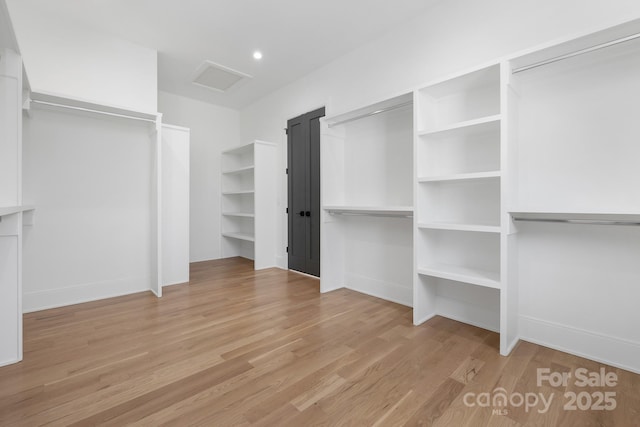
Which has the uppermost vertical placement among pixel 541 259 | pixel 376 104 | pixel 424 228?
pixel 376 104

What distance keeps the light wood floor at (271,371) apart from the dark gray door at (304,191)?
1.38 m

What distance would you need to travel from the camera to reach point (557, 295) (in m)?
2.09

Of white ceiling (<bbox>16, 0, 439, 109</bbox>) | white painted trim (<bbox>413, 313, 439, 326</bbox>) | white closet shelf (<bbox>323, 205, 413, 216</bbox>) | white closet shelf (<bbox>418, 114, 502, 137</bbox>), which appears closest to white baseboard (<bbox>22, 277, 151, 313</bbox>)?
white closet shelf (<bbox>323, 205, 413, 216</bbox>)

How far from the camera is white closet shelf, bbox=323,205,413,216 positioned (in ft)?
8.75

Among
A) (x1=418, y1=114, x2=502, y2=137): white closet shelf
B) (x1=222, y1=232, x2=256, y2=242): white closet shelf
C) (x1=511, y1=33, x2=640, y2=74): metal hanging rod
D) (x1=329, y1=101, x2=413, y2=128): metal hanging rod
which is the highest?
(x1=329, y1=101, x2=413, y2=128): metal hanging rod

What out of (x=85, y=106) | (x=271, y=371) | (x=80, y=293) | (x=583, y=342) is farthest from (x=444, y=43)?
(x=80, y=293)

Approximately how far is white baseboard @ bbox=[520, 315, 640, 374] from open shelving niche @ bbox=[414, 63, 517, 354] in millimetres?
145

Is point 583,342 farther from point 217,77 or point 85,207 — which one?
point 217,77

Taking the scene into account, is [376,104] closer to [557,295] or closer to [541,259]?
[541,259]

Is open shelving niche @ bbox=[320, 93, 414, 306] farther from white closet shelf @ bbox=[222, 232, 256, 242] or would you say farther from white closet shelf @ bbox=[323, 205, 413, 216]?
white closet shelf @ bbox=[222, 232, 256, 242]

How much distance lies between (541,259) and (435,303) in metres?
0.96

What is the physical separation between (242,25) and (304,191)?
7.11ft

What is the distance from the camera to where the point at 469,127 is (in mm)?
2219

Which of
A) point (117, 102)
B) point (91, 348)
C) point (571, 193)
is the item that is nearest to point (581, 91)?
point (571, 193)
